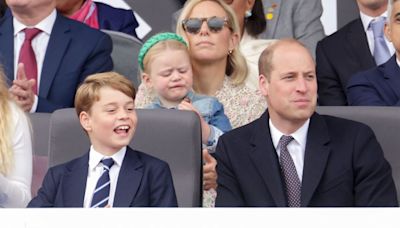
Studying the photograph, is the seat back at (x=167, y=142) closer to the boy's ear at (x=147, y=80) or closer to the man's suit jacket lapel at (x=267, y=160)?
the man's suit jacket lapel at (x=267, y=160)

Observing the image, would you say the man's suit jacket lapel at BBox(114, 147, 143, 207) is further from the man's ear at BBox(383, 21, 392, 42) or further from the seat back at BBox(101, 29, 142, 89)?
the seat back at BBox(101, 29, 142, 89)

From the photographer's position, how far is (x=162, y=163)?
505cm

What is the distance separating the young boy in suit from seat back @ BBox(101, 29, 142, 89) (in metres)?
1.69

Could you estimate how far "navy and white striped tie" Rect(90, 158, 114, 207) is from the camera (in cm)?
496

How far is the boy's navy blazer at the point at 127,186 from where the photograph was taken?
496 cm

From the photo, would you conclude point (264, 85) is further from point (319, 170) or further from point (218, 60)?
point (218, 60)

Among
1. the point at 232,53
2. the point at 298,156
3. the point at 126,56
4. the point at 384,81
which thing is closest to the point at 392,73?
the point at 384,81

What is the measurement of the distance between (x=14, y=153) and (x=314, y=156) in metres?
1.12

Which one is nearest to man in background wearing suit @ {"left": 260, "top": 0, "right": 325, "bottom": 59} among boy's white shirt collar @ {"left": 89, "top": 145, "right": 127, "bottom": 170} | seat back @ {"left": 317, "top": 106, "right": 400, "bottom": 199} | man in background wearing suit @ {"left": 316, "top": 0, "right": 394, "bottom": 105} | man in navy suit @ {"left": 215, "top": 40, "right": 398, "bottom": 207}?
man in background wearing suit @ {"left": 316, "top": 0, "right": 394, "bottom": 105}

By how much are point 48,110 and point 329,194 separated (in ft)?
5.19

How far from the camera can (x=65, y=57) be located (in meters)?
6.35

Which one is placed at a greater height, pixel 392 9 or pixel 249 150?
pixel 392 9
